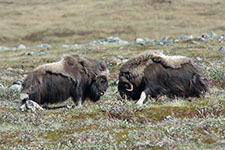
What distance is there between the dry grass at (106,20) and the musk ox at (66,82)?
28605 millimetres

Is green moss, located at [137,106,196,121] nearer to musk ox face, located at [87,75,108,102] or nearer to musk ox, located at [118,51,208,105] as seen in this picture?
musk ox, located at [118,51,208,105]

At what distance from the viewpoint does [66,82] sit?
884cm

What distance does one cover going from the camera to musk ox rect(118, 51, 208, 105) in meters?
8.45

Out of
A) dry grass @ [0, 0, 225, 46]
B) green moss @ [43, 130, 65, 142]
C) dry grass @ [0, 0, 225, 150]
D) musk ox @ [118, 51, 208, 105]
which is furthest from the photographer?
dry grass @ [0, 0, 225, 46]

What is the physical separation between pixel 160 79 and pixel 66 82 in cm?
201

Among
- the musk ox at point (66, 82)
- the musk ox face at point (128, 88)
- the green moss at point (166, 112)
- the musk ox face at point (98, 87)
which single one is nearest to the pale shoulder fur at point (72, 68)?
the musk ox at point (66, 82)

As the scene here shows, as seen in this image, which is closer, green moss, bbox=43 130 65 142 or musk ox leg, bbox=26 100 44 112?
green moss, bbox=43 130 65 142

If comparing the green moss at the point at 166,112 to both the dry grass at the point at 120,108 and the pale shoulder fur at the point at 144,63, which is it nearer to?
the dry grass at the point at 120,108

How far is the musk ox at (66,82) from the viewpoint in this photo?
28.7 ft

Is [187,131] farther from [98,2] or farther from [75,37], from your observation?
[98,2]

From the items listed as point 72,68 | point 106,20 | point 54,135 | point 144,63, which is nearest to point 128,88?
point 144,63

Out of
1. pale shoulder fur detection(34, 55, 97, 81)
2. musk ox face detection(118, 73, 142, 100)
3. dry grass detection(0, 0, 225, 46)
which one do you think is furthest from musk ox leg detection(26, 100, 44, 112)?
dry grass detection(0, 0, 225, 46)

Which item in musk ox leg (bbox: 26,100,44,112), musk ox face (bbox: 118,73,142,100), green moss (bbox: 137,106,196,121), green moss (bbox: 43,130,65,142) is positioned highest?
green moss (bbox: 43,130,65,142)

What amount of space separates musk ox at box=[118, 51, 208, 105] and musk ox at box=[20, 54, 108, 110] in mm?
627
